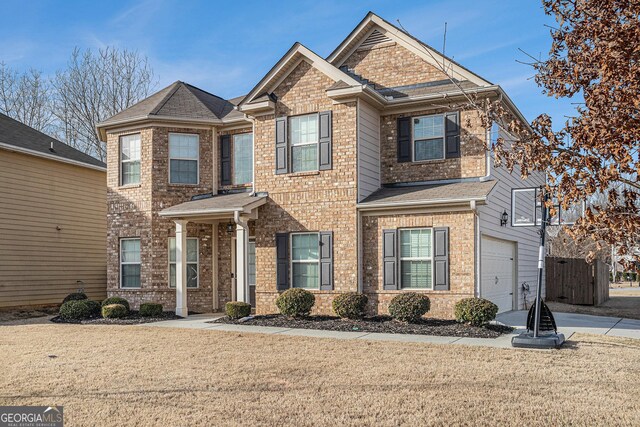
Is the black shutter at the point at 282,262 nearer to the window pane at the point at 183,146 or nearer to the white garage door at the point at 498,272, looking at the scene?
the window pane at the point at 183,146

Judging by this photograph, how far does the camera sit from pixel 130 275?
17.5 metres

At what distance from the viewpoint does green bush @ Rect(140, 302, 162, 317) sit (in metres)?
15.8

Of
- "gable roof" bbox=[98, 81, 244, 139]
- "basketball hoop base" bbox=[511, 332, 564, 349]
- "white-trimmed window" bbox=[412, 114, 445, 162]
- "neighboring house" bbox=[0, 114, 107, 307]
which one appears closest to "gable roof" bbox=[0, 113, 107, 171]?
"neighboring house" bbox=[0, 114, 107, 307]

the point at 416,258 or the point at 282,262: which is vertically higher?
the point at 416,258

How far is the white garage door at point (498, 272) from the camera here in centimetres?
1455

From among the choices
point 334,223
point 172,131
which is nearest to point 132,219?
point 172,131

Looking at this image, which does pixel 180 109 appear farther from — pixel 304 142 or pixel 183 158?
pixel 304 142

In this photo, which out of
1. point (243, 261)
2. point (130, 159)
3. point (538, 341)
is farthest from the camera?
point (130, 159)

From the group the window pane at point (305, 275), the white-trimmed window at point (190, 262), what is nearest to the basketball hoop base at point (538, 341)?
the window pane at point (305, 275)

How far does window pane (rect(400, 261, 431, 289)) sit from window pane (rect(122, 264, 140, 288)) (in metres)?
7.79

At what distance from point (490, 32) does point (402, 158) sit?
6.76 m

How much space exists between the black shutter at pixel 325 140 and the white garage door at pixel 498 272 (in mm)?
4231

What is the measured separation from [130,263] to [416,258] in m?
8.44

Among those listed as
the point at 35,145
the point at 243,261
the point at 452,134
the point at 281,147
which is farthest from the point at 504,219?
the point at 35,145
